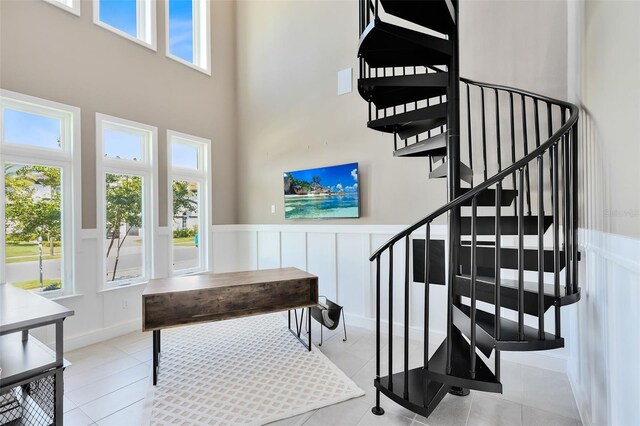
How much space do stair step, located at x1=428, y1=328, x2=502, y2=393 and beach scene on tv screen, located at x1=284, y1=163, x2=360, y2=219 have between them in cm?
200

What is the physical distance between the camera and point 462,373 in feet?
5.82

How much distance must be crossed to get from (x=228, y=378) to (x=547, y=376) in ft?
8.54

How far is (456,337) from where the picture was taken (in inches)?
83.7

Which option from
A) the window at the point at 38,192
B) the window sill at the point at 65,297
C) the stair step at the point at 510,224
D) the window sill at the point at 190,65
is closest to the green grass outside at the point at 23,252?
the window at the point at 38,192

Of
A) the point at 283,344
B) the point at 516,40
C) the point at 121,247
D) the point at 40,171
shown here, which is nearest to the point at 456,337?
the point at 283,344

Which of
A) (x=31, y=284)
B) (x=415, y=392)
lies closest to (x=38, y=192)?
(x=31, y=284)

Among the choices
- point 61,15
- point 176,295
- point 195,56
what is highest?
point 195,56

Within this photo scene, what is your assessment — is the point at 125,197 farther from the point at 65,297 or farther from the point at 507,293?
the point at 507,293

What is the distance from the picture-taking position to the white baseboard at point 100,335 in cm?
315

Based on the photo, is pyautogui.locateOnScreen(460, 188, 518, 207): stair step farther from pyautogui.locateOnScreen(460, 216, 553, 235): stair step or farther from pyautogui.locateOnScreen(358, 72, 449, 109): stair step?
pyautogui.locateOnScreen(358, 72, 449, 109): stair step

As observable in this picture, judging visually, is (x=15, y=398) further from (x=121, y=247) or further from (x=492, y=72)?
(x=492, y=72)

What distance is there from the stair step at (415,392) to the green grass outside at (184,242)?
11.3ft

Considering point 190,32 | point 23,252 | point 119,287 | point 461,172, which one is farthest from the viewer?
point 190,32

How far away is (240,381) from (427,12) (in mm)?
3084
